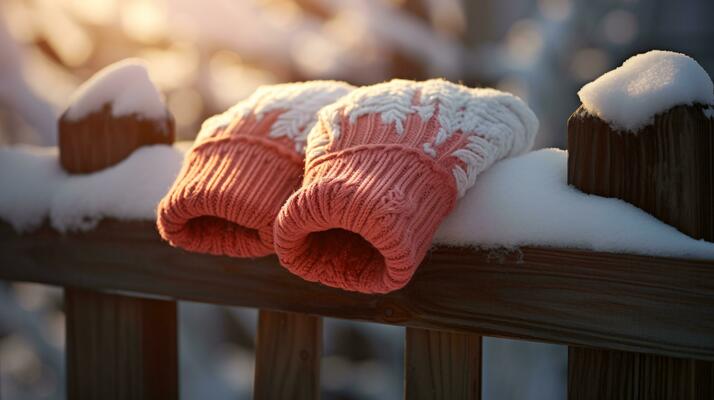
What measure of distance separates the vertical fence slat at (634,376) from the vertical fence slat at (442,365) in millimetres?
107

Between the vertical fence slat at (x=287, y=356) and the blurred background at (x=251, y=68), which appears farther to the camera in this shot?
the blurred background at (x=251, y=68)

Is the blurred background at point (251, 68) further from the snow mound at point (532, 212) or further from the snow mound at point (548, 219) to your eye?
the snow mound at point (548, 219)

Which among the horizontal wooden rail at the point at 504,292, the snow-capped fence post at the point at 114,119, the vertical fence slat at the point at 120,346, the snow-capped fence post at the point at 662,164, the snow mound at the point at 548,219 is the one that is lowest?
the vertical fence slat at the point at 120,346

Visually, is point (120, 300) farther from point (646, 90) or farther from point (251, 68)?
point (251, 68)

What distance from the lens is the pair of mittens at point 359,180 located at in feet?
2.20

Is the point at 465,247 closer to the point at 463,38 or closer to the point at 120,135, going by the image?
the point at 120,135

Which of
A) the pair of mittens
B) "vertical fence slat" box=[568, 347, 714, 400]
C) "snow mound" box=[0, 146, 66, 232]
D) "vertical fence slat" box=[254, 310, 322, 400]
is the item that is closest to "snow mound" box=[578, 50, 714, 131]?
the pair of mittens

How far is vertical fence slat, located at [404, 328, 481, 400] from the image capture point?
2.73ft

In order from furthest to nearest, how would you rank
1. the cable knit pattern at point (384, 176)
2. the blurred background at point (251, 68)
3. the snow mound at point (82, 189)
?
1. the blurred background at point (251, 68)
2. the snow mound at point (82, 189)
3. the cable knit pattern at point (384, 176)

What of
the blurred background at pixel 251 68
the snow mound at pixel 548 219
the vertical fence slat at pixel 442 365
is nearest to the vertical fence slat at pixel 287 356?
the vertical fence slat at pixel 442 365

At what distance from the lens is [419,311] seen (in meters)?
0.82

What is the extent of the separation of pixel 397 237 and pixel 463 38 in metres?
2.23

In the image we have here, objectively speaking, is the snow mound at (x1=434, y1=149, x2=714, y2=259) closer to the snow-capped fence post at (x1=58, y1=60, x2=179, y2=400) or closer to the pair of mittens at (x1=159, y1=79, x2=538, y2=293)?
the pair of mittens at (x1=159, y1=79, x2=538, y2=293)

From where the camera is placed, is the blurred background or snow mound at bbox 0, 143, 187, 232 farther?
the blurred background
